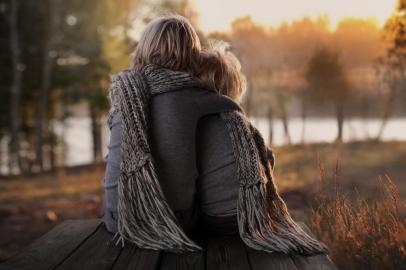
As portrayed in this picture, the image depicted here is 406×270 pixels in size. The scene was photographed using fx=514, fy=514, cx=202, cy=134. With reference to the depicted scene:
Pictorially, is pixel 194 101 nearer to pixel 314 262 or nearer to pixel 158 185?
pixel 158 185

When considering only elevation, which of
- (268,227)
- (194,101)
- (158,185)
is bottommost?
(268,227)

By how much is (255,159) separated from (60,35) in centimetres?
1281

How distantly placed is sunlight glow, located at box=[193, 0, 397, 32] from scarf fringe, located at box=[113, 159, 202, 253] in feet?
9.45

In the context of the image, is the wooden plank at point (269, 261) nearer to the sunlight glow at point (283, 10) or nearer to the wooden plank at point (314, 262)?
the wooden plank at point (314, 262)

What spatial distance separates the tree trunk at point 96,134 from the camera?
602 inches

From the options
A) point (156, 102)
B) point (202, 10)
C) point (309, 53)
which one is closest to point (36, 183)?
→ point (202, 10)

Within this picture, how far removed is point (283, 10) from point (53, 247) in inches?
207

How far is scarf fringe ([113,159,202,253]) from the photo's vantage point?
225 cm

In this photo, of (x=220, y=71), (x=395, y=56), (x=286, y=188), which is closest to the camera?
(x=220, y=71)

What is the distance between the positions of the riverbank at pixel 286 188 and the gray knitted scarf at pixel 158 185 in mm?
2041

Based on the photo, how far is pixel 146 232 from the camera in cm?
229

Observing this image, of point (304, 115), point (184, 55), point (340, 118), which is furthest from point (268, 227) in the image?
point (304, 115)

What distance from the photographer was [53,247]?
2.23m

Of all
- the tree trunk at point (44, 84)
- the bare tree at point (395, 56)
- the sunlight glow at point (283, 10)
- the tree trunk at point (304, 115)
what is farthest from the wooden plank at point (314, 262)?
the tree trunk at point (44, 84)
